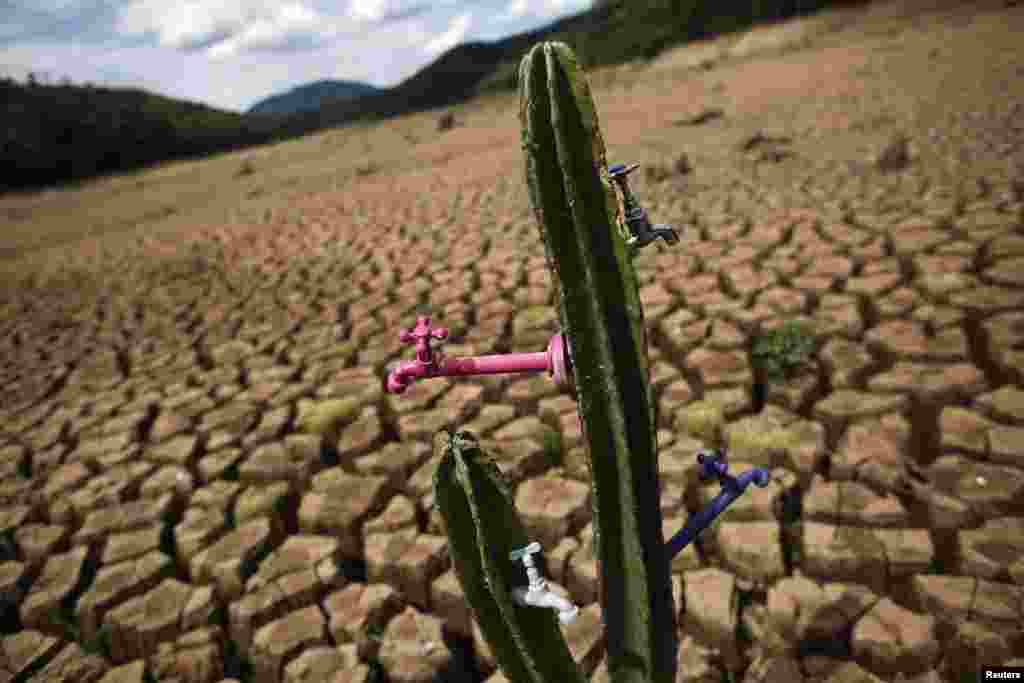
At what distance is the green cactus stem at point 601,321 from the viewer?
575 mm

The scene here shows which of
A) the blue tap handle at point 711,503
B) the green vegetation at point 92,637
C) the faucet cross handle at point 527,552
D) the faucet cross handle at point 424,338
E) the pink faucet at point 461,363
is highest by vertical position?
the faucet cross handle at point 424,338

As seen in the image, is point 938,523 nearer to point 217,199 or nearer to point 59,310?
point 59,310

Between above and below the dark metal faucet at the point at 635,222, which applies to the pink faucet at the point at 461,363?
below

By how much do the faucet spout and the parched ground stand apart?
58cm

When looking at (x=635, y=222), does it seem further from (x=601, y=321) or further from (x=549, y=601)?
(x=549, y=601)

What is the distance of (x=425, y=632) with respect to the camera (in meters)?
1.31

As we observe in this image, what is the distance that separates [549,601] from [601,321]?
0.94ft

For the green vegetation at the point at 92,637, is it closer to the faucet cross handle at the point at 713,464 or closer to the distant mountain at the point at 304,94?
the faucet cross handle at the point at 713,464

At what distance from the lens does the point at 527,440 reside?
1.81m

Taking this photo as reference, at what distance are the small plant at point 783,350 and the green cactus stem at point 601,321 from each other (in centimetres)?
137

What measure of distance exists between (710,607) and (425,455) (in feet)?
3.11

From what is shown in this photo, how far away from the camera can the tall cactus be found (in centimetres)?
58

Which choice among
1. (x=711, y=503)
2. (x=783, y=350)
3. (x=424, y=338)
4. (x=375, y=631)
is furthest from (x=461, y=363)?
(x=783, y=350)

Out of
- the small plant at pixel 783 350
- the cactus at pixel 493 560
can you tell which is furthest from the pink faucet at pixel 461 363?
the small plant at pixel 783 350
